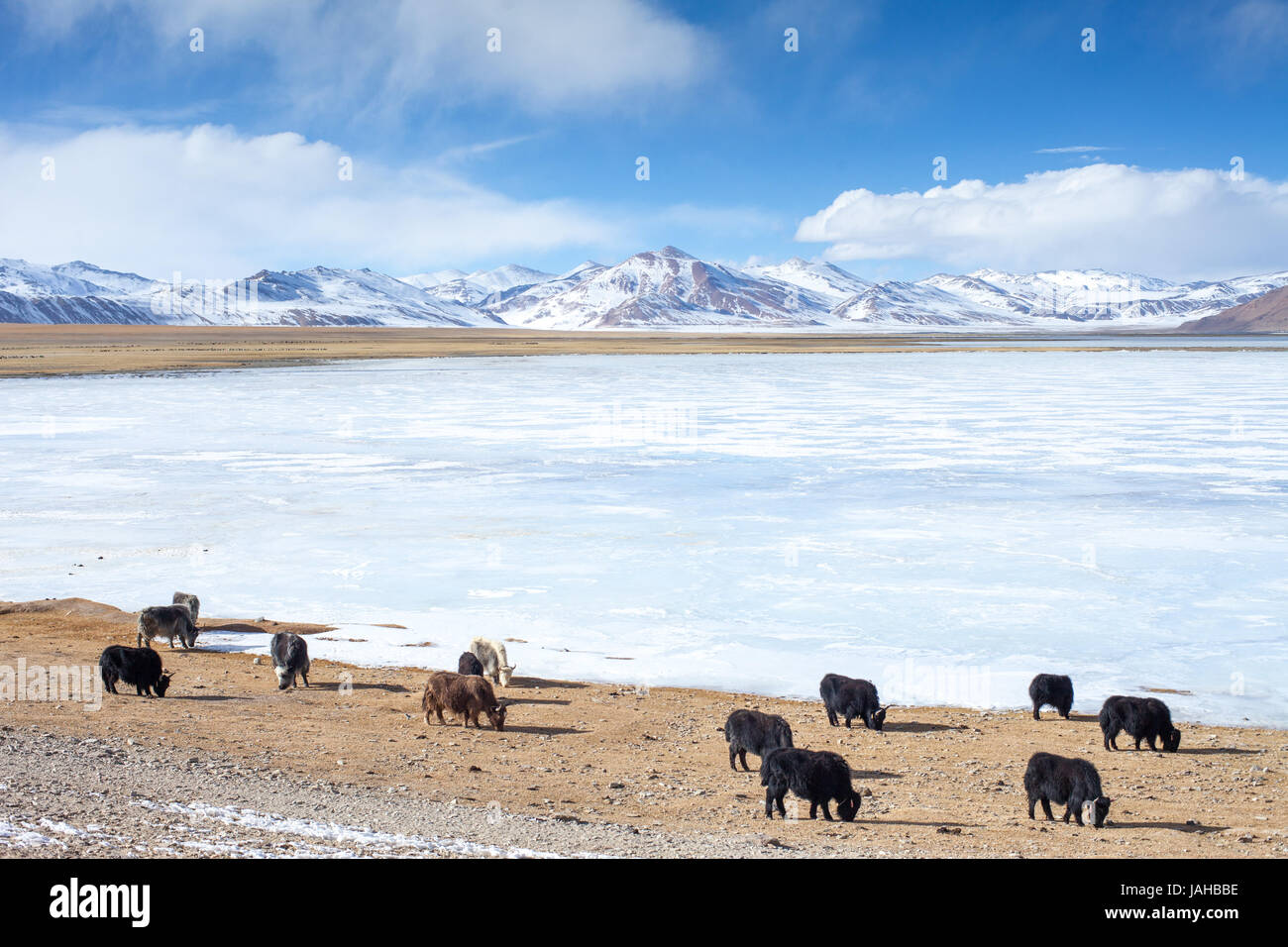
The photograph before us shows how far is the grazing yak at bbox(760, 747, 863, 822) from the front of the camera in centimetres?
645

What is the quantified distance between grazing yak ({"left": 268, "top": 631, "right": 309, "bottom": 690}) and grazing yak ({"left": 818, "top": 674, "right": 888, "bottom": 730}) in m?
4.55

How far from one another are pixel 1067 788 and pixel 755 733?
2.05m

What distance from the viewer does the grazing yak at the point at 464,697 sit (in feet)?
27.6

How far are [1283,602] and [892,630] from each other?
179 inches

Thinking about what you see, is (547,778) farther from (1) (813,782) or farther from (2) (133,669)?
(2) (133,669)

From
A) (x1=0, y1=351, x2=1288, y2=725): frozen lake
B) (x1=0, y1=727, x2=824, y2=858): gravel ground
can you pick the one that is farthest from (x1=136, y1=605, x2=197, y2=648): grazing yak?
(x1=0, y1=727, x2=824, y2=858): gravel ground

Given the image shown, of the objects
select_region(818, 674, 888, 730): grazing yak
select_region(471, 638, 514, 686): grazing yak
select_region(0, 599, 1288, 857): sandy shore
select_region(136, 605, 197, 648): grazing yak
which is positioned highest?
select_region(136, 605, 197, 648): grazing yak

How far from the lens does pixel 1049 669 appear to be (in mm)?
9945

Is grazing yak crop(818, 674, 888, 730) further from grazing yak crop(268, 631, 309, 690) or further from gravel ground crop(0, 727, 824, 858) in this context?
grazing yak crop(268, 631, 309, 690)

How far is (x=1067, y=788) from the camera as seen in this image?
21.2 feet

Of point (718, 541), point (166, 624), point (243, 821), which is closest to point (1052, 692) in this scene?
point (243, 821)

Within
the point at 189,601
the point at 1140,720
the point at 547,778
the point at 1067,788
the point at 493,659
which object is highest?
the point at 189,601

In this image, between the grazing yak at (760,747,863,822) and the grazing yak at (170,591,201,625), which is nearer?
the grazing yak at (760,747,863,822)

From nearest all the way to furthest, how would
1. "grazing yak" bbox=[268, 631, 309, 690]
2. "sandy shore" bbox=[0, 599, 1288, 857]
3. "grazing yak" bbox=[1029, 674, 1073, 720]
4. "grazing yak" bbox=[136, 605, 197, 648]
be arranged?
"sandy shore" bbox=[0, 599, 1288, 857], "grazing yak" bbox=[1029, 674, 1073, 720], "grazing yak" bbox=[268, 631, 309, 690], "grazing yak" bbox=[136, 605, 197, 648]
